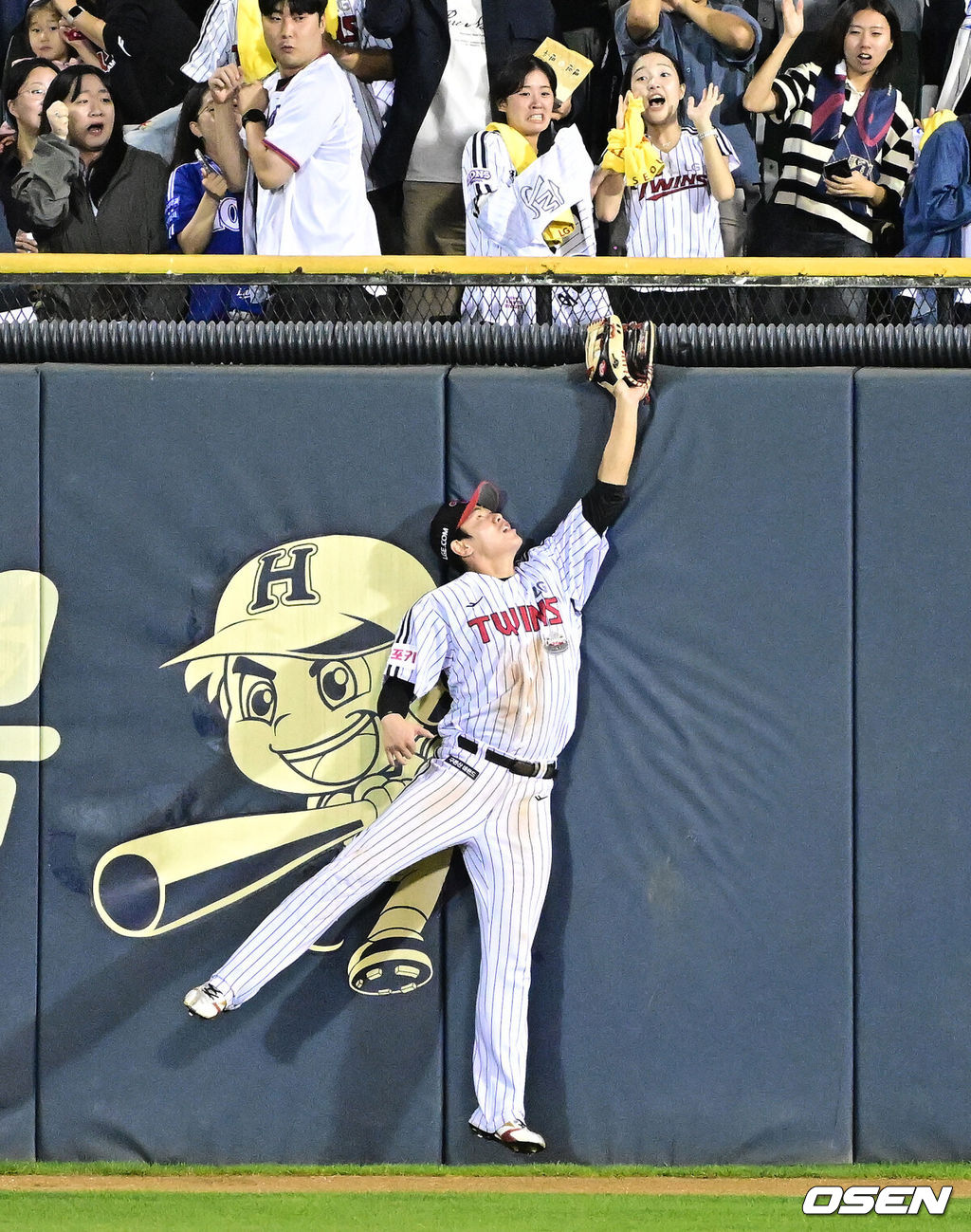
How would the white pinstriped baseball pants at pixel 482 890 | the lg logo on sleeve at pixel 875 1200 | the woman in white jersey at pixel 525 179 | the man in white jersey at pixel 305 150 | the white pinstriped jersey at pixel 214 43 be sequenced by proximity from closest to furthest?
1. the lg logo on sleeve at pixel 875 1200
2. the white pinstriped baseball pants at pixel 482 890
3. the man in white jersey at pixel 305 150
4. the woman in white jersey at pixel 525 179
5. the white pinstriped jersey at pixel 214 43

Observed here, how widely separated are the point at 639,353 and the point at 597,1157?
2635 millimetres

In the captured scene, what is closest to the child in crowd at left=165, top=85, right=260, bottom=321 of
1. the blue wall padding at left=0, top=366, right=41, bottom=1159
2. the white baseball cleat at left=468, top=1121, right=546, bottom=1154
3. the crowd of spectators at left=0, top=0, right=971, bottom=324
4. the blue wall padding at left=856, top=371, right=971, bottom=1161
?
the crowd of spectators at left=0, top=0, right=971, bottom=324

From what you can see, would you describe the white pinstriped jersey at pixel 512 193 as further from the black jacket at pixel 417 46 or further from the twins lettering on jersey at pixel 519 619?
the twins lettering on jersey at pixel 519 619

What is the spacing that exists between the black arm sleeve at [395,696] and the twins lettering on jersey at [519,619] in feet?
0.94

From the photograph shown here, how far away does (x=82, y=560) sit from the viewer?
5219 mm

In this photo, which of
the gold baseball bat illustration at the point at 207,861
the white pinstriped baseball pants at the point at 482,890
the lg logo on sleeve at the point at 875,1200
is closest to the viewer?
the lg logo on sleeve at the point at 875,1200

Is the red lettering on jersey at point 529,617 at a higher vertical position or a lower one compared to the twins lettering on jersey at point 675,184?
lower

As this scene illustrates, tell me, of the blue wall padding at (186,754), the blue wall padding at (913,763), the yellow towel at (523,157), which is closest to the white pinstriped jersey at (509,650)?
the blue wall padding at (186,754)

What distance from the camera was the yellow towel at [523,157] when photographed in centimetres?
568

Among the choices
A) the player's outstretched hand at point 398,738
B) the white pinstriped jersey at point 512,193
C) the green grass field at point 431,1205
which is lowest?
the green grass field at point 431,1205

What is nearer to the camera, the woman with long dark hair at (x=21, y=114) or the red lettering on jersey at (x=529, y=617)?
the red lettering on jersey at (x=529, y=617)

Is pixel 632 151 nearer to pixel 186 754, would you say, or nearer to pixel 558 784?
pixel 558 784

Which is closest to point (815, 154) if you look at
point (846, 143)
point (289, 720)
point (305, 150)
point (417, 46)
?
point (846, 143)

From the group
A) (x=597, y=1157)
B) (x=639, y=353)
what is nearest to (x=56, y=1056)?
(x=597, y=1157)
